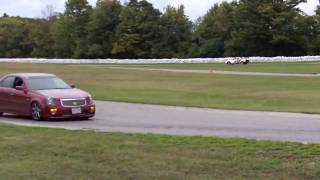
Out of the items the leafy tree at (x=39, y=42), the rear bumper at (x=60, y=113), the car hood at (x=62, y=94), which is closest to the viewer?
the rear bumper at (x=60, y=113)

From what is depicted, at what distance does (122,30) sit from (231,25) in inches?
771

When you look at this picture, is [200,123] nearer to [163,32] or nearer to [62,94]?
[62,94]

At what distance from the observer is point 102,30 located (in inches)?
4788

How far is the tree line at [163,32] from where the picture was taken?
104 meters

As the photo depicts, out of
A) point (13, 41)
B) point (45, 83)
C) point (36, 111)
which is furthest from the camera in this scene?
point (13, 41)

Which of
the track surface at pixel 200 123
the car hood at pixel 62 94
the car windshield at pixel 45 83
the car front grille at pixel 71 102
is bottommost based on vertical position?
the track surface at pixel 200 123

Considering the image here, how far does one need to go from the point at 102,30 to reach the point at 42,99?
336 ft

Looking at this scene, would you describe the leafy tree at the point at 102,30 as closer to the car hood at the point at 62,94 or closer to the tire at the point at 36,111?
the car hood at the point at 62,94

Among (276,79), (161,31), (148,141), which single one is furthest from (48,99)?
(161,31)

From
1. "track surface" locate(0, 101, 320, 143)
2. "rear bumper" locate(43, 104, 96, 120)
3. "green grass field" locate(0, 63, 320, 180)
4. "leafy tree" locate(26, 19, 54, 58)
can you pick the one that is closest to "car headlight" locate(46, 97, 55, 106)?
"rear bumper" locate(43, 104, 96, 120)

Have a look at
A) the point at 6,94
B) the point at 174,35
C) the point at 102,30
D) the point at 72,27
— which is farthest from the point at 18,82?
the point at 72,27

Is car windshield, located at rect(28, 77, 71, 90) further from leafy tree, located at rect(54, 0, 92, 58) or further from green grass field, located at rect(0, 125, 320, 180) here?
leafy tree, located at rect(54, 0, 92, 58)

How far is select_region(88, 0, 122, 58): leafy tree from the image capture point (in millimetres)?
119812

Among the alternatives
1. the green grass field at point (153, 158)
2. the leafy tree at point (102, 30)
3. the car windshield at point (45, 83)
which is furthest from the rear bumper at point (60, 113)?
the leafy tree at point (102, 30)
